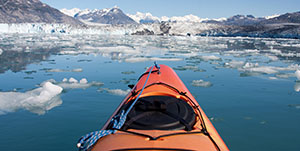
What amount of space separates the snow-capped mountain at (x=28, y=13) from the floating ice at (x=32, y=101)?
13313 centimetres

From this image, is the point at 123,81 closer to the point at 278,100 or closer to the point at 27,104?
the point at 27,104

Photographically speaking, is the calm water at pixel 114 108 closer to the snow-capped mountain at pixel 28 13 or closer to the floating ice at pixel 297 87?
the floating ice at pixel 297 87

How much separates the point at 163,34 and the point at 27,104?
3942 centimetres

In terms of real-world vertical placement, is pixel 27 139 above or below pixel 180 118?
below

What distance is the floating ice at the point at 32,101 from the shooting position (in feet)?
10.9

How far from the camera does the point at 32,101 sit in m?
3.44

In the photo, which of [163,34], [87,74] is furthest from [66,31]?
[87,74]

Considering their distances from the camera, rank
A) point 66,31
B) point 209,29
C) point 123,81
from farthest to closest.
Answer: point 209,29 < point 66,31 < point 123,81

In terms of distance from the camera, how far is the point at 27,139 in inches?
99.0

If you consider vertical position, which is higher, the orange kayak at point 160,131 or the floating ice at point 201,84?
the orange kayak at point 160,131

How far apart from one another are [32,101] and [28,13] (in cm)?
15729

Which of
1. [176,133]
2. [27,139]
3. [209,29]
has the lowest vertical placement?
[27,139]

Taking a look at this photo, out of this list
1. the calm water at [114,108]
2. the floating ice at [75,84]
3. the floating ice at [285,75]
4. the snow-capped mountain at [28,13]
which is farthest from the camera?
the snow-capped mountain at [28,13]

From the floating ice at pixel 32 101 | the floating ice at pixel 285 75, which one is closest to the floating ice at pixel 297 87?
the floating ice at pixel 285 75
